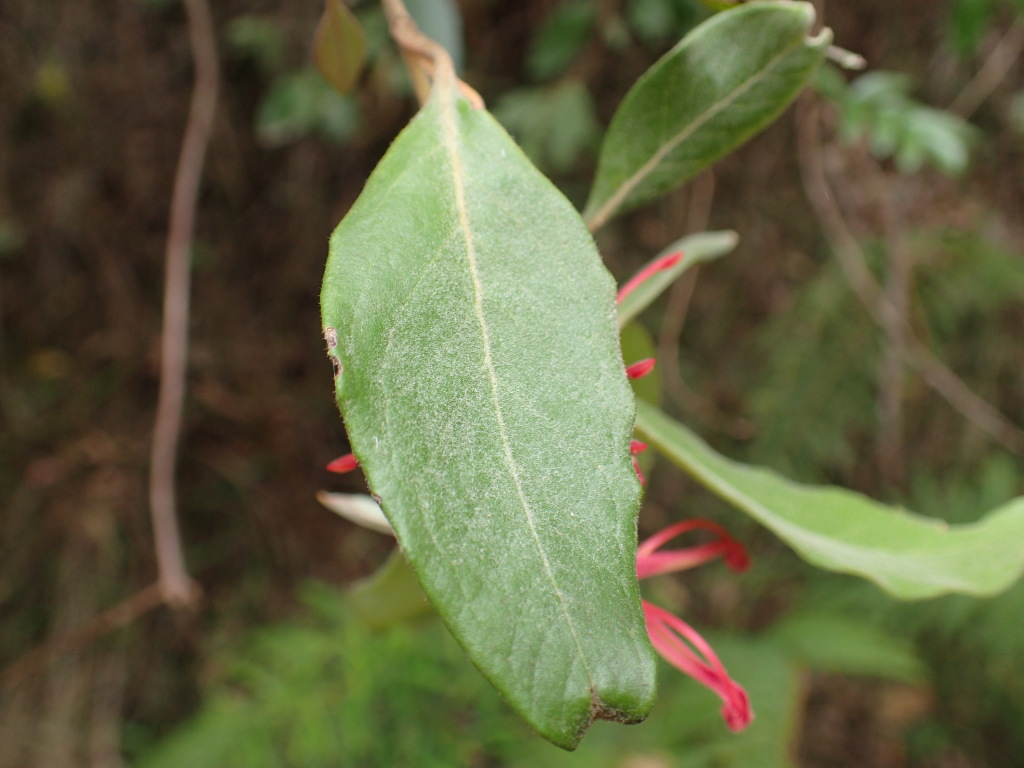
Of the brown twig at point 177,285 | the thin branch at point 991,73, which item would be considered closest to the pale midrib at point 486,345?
the brown twig at point 177,285

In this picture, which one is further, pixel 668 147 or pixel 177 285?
pixel 177 285

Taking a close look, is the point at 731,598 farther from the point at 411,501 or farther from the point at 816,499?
the point at 411,501

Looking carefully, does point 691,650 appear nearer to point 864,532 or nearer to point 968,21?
point 864,532

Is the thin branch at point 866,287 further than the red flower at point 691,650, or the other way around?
the thin branch at point 866,287

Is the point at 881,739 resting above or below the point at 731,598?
below

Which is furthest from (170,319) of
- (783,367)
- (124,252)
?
(783,367)

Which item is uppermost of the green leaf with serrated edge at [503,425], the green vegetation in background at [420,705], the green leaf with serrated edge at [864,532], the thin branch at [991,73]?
the green leaf with serrated edge at [503,425]

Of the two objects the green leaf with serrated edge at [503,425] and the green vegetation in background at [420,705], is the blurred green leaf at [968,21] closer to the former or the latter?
the green leaf with serrated edge at [503,425]

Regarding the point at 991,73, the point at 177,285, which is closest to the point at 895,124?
the point at 991,73
